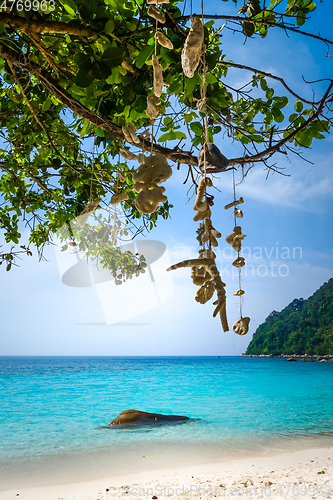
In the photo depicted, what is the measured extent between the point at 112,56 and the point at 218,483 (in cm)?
513

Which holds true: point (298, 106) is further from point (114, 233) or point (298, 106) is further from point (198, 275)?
point (198, 275)

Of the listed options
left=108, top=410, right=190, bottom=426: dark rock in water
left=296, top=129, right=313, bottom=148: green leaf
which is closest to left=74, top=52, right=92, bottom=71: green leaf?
left=296, top=129, right=313, bottom=148: green leaf

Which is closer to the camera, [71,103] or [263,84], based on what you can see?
[71,103]

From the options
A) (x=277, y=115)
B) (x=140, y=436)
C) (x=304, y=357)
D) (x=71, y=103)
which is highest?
(x=277, y=115)

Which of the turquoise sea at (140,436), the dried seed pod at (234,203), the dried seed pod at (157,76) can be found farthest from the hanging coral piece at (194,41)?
the turquoise sea at (140,436)

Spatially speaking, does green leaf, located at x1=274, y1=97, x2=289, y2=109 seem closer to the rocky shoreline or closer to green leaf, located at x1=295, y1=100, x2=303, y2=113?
green leaf, located at x1=295, y1=100, x2=303, y2=113

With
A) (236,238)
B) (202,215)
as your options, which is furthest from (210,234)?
(236,238)

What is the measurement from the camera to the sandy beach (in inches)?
157

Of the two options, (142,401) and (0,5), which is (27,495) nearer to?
(0,5)

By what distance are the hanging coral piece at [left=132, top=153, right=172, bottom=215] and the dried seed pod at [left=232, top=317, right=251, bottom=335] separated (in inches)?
14.9

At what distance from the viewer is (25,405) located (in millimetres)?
15047

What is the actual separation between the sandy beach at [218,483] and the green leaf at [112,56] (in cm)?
438

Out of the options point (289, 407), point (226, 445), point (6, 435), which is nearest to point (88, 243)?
point (226, 445)

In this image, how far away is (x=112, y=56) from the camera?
3.05ft
